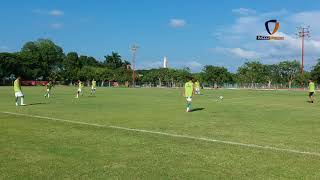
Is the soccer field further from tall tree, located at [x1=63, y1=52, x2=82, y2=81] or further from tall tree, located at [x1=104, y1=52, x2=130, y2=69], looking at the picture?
tall tree, located at [x1=104, y1=52, x2=130, y2=69]

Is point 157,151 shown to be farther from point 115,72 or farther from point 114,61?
point 114,61

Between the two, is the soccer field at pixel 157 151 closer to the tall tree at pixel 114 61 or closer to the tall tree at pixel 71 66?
the tall tree at pixel 71 66

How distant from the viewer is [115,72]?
5851 inches

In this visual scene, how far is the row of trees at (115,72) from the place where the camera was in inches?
4700

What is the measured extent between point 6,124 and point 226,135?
7699 millimetres

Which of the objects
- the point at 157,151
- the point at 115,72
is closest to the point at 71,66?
the point at 115,72

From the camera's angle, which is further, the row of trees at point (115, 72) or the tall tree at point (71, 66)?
Answer: the tall tree at point (71, 66)

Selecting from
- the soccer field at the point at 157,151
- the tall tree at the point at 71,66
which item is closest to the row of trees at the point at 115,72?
the tall tree at the point at 71,66

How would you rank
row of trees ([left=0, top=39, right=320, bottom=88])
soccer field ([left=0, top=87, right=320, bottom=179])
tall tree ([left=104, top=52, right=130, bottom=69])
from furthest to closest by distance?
tall tree ([left=104, top=52, right=130, bottom=69]), row of trees ([left=0, top=39, right=320, bottom=88]), soccer field ([left=0, top=87, right=320, bottom=179])

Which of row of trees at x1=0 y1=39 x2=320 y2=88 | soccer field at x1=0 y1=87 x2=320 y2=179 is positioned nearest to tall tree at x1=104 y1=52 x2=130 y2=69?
row of trees at x1=0 y1=39 x2=320 y2=88

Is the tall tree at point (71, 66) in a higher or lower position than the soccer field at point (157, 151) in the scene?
higher

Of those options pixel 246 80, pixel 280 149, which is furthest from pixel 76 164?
pixel 246 80

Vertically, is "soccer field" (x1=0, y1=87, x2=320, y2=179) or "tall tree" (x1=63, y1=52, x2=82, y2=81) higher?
"tall tree" (x1=63, y1=52, x2=82, y2=81)

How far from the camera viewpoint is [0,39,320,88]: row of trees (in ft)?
392
